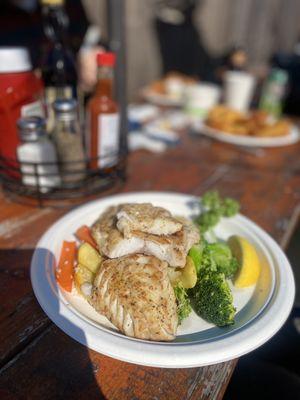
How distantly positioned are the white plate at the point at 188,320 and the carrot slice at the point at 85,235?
36mm

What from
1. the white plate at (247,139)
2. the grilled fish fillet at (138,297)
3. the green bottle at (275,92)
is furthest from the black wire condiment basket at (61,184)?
the green bottle at (275,92)

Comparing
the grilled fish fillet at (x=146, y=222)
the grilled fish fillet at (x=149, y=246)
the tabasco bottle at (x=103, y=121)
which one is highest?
the tabasco bottle at (x=103, y=121)

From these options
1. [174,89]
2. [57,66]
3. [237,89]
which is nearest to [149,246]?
[57,66]

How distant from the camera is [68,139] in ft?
4.78

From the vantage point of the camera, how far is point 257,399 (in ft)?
3.79

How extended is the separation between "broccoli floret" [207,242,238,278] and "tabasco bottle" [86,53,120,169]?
2.20 feet

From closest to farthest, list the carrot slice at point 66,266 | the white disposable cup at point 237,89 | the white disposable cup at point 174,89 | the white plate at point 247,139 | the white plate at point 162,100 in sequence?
the carrot slice at point 66,266 < the white plate at point 247,139 < the white disposable cup at point 237,89 < the white plate at point 162,100 < the white disposable cup at point 174,89

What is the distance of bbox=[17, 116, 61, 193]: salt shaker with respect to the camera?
50.9 inches

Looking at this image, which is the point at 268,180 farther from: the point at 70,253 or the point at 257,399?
the point at 70,253

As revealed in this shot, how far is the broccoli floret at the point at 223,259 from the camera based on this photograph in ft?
3.46

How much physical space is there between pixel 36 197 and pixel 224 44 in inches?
272

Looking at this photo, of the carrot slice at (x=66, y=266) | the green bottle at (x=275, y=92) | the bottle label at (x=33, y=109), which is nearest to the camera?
the carrot slice at (x=66, y=266)

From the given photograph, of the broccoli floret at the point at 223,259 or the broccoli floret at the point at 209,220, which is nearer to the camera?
the broccoli floret at the point at 223,259

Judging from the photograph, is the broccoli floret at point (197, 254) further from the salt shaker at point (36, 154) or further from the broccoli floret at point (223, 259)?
the salt shaker at point (36, 154)
